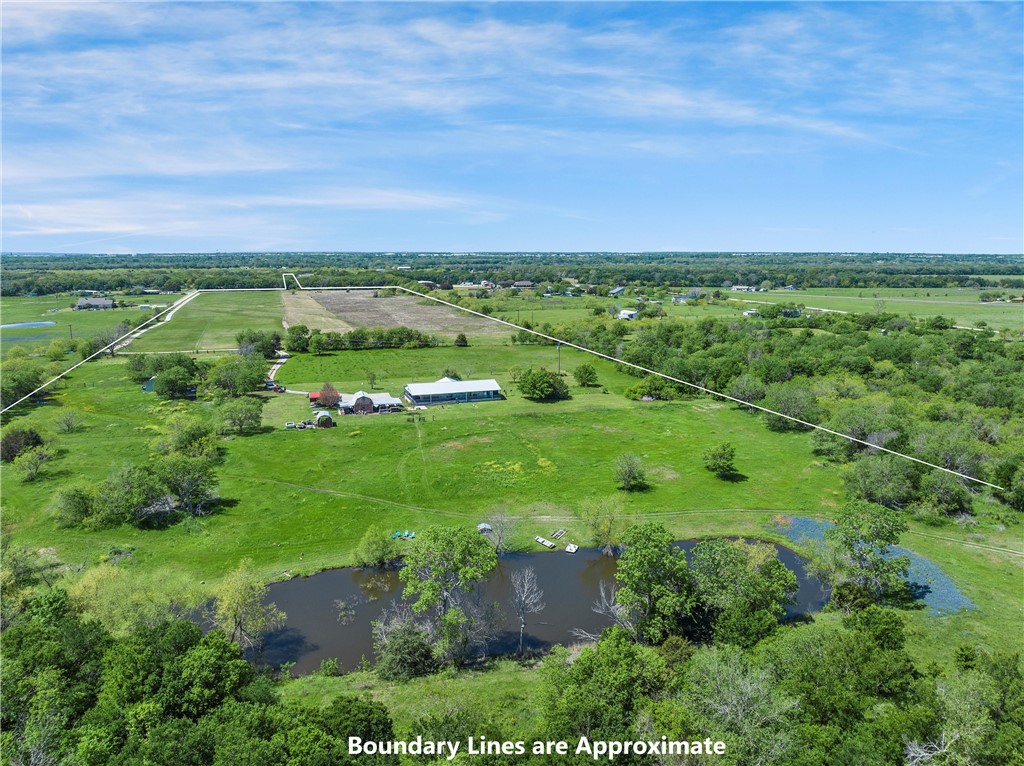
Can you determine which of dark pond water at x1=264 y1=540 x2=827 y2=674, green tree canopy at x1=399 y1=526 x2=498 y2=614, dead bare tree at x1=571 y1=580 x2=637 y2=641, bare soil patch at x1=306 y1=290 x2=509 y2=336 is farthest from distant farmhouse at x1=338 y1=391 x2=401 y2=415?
bare soil patch at x1=306 y1=290 x2=509 y2=336

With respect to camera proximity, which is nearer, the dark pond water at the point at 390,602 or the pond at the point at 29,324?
the dark pond water at the point at 390,602

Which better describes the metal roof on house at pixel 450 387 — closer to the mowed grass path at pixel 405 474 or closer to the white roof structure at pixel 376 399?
the white roof structure at pixel 376 399

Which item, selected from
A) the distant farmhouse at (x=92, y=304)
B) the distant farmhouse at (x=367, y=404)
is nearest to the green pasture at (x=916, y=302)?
the distant farmhouse at (x=367, y=404)

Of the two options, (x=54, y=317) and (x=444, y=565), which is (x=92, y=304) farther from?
(x=444, y=565)

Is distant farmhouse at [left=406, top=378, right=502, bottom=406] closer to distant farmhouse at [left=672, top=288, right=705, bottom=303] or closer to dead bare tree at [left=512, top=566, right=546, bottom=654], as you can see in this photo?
dead bare tree at [left=512, top=566, right=546, bottom=654]

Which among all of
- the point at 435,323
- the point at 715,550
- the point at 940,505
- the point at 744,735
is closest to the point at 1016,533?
the point at 940,505

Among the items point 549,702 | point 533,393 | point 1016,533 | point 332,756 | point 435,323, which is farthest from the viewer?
point 435,323

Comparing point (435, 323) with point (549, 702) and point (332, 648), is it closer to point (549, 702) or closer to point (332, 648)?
point (332, 648)
